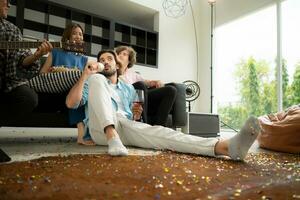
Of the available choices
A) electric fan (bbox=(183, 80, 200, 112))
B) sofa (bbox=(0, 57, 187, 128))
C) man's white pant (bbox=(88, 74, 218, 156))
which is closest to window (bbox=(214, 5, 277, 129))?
electric fan (bbox=(183, 80, 200, 112))

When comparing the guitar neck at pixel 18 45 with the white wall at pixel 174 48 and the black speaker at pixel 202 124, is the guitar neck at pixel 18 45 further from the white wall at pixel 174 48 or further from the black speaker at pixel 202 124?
the white wall at pixel 174 48

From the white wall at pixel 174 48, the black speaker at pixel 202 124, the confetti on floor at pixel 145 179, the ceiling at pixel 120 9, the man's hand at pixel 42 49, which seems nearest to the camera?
the confetti on floor at pixel 145 179

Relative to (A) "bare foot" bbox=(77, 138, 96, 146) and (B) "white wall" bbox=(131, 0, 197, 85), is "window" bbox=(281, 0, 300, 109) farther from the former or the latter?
(A) "bare foot" bbox=(77, 138, 96, 146)

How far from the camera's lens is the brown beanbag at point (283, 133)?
1.78 m

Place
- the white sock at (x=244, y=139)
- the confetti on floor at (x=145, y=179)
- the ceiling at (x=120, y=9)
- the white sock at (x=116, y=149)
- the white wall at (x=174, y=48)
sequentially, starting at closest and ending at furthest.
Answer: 1. the confetti on floor at (x=145, y=179)
2. the white sock at (x=244, y=139)
3. the white sock at (x=116, y=149)
4. the ceiling at (x=120, y=9)
5. the white wall at (x=174, y=48)

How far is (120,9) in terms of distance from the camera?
4973 millimetres

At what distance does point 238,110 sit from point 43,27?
360 cm

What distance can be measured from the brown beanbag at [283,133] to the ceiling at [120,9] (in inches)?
138

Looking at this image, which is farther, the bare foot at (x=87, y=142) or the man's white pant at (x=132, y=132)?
the bare foot at (x=87, y=142)

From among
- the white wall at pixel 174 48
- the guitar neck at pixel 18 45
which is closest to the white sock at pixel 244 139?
the guitar neck at pixel 18 45

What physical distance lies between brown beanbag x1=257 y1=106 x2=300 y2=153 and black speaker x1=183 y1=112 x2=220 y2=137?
3.50ft

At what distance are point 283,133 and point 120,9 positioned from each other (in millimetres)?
3924

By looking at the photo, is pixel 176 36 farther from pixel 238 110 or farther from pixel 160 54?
pixel 238 110

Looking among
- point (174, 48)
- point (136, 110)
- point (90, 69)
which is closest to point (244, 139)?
point (136, 110)
